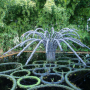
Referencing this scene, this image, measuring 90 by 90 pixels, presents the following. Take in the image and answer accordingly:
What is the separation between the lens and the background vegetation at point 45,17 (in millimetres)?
6469

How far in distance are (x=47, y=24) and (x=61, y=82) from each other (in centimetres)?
560

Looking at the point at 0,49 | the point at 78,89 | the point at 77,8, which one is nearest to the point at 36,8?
the point at 77,8

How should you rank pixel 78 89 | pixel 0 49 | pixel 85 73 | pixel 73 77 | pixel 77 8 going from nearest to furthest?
pixel 78 89 → pixel 73 77 → pixel 85 73 → pixel 0 49 → pixel 77 8

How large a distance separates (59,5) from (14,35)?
11.5 ft

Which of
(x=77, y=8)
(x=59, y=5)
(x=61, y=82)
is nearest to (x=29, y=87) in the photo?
(x=61, y=82)

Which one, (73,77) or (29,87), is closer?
(29,87)

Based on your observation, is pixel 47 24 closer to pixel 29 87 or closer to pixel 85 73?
pixel 85 73

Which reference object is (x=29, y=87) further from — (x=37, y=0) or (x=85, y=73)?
(x=37, y=0)

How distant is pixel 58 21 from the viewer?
6.96 meters

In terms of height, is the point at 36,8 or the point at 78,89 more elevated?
the point at 36,8

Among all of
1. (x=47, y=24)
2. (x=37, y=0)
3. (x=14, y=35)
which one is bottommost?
(x=14, y=35)

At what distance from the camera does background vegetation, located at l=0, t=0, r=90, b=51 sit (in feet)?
21.2

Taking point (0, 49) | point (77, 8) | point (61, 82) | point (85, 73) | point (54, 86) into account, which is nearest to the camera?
point (54, 86)

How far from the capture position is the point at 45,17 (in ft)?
23.9
